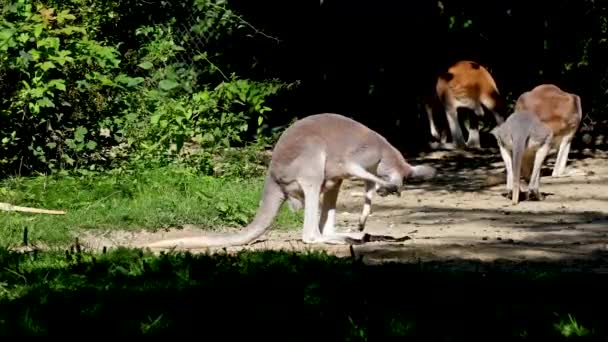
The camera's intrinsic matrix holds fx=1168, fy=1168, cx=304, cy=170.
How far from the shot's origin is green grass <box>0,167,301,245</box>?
27.3ft

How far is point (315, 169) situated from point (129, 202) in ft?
7.15

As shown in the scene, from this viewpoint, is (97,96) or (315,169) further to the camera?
(97,96)

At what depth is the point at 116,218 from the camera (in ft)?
28.0

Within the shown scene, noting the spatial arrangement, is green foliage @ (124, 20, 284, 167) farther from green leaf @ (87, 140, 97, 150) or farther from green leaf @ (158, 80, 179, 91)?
green leaf @ (87, 140, 97, 150)

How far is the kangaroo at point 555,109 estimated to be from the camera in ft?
39.0

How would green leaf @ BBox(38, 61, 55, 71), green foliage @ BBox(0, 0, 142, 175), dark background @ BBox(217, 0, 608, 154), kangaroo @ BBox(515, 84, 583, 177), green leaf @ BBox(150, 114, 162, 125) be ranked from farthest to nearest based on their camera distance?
dark background @ BBox(217, 0, 608, 154) < kangaroo @ BBox(515, 84, 583, 177) < green leaf @ BBox(150, 114, 162, 125) < green foliage @ BBox(0, 0, 142, 175) < green leaf @ BBox(38, 61, 55, 71)

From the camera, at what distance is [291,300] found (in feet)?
16.6

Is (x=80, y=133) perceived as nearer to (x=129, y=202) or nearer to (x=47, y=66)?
(x=47, y=66)

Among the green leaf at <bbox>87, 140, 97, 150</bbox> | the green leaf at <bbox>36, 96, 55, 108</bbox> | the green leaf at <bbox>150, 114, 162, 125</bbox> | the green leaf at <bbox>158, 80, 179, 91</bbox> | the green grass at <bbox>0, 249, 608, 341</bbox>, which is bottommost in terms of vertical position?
the green grass at <bbox>0, 249, 608, 341</bbox>

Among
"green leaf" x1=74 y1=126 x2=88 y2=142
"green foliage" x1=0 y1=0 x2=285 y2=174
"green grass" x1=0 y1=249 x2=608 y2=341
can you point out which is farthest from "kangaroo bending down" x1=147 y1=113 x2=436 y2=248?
"green leaf" x1=74 y1=126 x2=88 y2=142

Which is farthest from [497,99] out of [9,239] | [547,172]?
[9,239]

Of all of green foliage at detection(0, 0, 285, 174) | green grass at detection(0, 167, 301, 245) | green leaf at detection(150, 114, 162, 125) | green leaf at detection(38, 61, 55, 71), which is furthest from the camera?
green leaf at detection(150, 114, 162, 125)

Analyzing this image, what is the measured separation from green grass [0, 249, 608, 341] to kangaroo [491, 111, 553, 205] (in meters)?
5.01

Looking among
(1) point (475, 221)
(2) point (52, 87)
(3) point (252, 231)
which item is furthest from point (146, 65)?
(3) point (252, 231)
